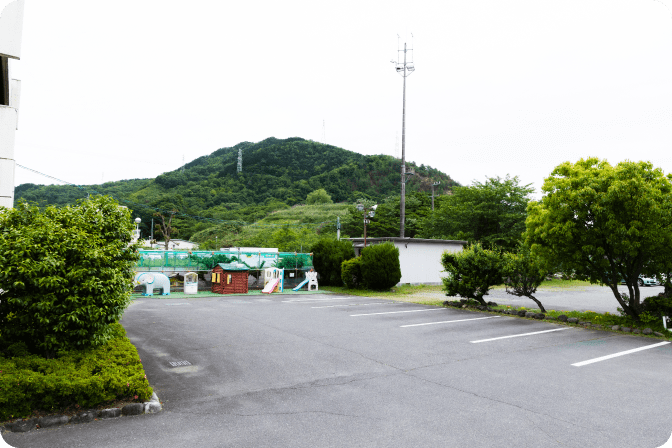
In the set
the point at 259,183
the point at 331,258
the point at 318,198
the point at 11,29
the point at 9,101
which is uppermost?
the point at 259,183

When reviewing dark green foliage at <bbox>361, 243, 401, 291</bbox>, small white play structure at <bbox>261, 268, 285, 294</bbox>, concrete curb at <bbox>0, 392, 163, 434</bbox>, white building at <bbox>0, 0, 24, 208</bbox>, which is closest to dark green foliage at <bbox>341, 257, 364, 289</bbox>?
dark green foliage at <bbox>361, 243, 401, 291</bbox>

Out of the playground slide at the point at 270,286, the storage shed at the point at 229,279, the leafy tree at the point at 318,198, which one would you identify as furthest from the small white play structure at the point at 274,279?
the leafy tree at the point at 318,198

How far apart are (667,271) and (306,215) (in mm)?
43594

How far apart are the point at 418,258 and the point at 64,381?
68.8 ft

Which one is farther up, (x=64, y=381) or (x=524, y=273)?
(x=524, y=273)

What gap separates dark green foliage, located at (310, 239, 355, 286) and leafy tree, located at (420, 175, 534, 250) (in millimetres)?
11144

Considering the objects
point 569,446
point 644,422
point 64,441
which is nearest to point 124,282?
point 64,441

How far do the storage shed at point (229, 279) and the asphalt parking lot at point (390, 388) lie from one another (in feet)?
28.3

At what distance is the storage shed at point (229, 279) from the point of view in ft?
61.7

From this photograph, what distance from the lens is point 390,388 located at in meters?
5.38

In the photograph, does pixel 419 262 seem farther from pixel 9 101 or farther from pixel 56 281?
pixel 56 281

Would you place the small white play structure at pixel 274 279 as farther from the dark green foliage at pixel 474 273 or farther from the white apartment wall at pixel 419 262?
the dark green foliage at pixel 474 273

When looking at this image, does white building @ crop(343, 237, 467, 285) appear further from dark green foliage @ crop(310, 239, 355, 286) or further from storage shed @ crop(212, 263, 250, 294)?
storage shed @ crop(212, 263, 250, 294)

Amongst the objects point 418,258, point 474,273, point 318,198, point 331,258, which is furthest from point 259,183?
point 474,273
